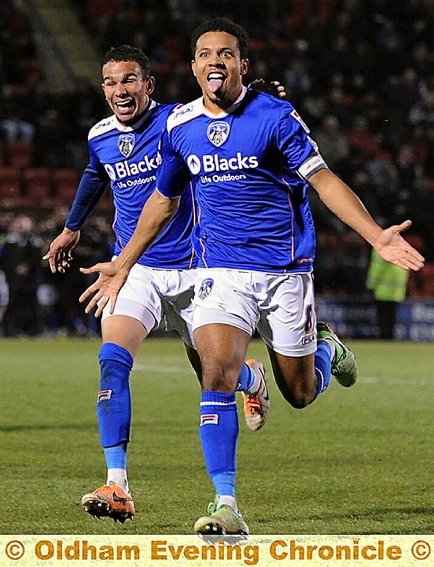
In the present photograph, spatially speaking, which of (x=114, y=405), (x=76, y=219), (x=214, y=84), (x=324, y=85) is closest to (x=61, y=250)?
(x=76, y=219)

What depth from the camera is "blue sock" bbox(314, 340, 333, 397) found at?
22.2 feet

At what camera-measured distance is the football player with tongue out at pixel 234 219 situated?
18.2 ft

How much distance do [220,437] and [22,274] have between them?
1533 centimetres

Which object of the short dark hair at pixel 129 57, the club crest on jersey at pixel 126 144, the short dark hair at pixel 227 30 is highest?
the short dark hair at pixel 129 57

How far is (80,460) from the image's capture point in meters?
7.79

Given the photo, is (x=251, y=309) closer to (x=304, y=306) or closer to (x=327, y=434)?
(x=304, y=306)

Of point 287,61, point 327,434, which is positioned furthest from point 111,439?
point 287,61

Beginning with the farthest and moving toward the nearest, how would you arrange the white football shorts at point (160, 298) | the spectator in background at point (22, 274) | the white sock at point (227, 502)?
the spectator in background at point (22, 274) → the white football shorts at point (160, 298) → the white sock at point (227, 502)

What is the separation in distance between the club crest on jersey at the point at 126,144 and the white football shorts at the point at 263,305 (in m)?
1.04

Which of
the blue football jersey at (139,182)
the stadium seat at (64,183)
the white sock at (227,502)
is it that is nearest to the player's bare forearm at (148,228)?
the blue football jersey at (139,182)

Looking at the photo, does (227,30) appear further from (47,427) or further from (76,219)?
(47,427)

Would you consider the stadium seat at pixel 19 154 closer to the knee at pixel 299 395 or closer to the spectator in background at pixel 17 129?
the spectator in background at pixel 17 129
